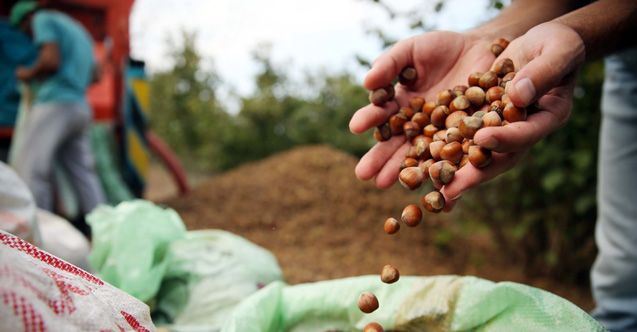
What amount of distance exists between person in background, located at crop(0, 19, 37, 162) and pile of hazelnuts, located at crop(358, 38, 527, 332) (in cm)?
386

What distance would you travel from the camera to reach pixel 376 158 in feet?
5.05

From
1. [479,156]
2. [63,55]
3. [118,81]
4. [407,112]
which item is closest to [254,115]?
[118,81]

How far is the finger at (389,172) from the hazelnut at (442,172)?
0.65 feet

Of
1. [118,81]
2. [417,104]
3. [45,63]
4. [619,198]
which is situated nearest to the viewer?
[417,104]

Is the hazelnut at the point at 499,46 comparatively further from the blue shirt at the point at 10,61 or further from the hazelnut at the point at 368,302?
the blue shirt at the point at 10,61

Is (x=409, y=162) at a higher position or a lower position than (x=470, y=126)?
lower

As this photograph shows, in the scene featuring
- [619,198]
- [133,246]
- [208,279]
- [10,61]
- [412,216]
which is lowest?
[619,198]

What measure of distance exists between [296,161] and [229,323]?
4.43 meters

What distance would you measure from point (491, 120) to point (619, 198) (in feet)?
3.95

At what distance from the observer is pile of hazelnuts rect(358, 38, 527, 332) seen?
131 cm

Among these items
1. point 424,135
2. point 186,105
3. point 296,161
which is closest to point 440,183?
point 424,135

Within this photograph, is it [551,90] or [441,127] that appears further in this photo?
[441,127]

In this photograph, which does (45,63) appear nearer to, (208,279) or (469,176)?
(208,279)

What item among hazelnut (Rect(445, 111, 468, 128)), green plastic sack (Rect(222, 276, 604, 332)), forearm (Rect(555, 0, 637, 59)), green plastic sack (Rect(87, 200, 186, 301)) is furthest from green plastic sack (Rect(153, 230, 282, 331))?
forearm (Rect(555, 0, 637, 59))
